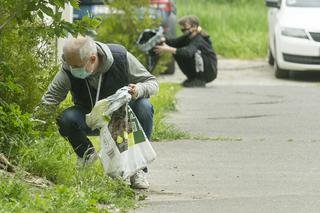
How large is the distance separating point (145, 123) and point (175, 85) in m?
9.40

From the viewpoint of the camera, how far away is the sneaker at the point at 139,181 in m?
8.39

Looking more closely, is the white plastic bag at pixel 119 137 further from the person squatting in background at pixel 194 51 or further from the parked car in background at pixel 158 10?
the parked car in background at pixel 158 10

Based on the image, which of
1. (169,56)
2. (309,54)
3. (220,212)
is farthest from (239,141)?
(309,54)

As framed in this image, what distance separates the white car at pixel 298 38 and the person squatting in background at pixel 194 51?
1770mm

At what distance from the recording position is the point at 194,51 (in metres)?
17.5

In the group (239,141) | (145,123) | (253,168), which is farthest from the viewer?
(239,141)

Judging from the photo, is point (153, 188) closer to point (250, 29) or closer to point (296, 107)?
point (296, 107)

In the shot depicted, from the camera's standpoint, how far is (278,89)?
58.3 ft

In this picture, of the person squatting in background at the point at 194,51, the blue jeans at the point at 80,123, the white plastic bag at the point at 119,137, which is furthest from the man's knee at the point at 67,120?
the person squatting in background at the point at 194,51

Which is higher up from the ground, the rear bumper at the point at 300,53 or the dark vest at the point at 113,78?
the dark vest at the point at 113,78

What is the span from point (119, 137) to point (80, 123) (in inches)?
23.7

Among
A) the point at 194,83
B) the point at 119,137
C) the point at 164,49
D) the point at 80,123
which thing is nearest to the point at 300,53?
the point at 194,83

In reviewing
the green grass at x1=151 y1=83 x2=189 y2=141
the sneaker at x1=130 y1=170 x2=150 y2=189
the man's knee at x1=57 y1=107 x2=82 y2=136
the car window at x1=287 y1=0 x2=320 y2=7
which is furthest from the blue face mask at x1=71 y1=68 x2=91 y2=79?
the car window at x1=287 y1=0 x2=320 y2=7

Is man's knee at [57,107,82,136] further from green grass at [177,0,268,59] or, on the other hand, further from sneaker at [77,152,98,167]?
green grass at [177,0,268,59]
